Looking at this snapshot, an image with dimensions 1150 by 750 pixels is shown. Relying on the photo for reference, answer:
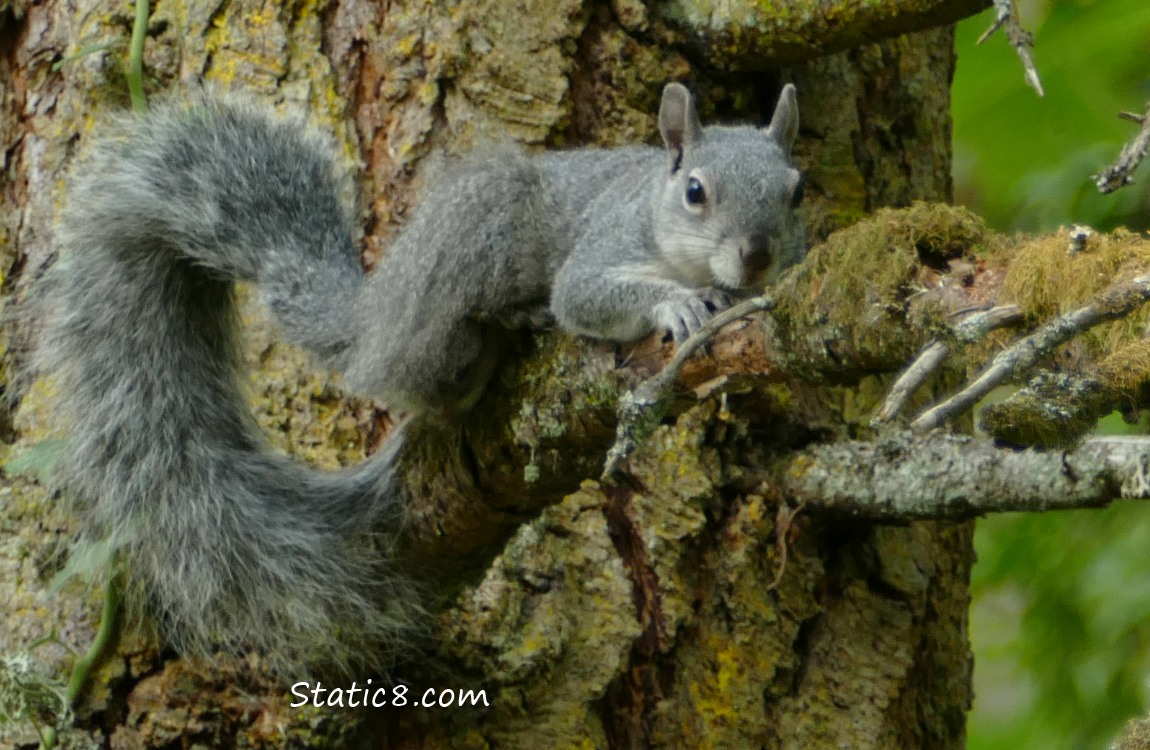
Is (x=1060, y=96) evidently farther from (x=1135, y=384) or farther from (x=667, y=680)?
(x=1135, y=384)

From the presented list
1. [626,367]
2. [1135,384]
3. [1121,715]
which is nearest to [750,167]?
[626,367]

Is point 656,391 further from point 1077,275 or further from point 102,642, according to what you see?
point 102,642

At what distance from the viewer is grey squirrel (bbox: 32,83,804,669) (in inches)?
86.8

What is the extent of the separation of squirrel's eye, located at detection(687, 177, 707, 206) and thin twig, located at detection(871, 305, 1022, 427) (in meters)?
0.86

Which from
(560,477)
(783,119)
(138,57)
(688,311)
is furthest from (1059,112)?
(138,57)

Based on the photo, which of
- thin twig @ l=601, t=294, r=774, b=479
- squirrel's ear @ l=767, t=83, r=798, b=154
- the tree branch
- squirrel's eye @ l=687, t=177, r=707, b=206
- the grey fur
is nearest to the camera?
the tree branch

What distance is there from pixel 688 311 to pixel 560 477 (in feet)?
1.06

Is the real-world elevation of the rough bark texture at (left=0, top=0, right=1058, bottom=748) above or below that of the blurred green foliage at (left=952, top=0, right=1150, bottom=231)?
below

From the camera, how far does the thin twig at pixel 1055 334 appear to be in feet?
3.75

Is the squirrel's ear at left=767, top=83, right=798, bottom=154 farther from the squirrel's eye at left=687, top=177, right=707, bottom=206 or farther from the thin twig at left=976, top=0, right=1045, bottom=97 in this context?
the thin twig at left=976, top=0, right=1045, bottom=97

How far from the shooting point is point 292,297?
236cm

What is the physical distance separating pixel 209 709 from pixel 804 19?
155 cm

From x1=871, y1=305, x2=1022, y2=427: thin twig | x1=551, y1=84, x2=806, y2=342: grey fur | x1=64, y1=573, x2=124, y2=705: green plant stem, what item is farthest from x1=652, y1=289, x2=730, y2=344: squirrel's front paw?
x1=64, y1=573, x2=124, y2=705: green plant stem

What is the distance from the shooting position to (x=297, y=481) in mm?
2330
